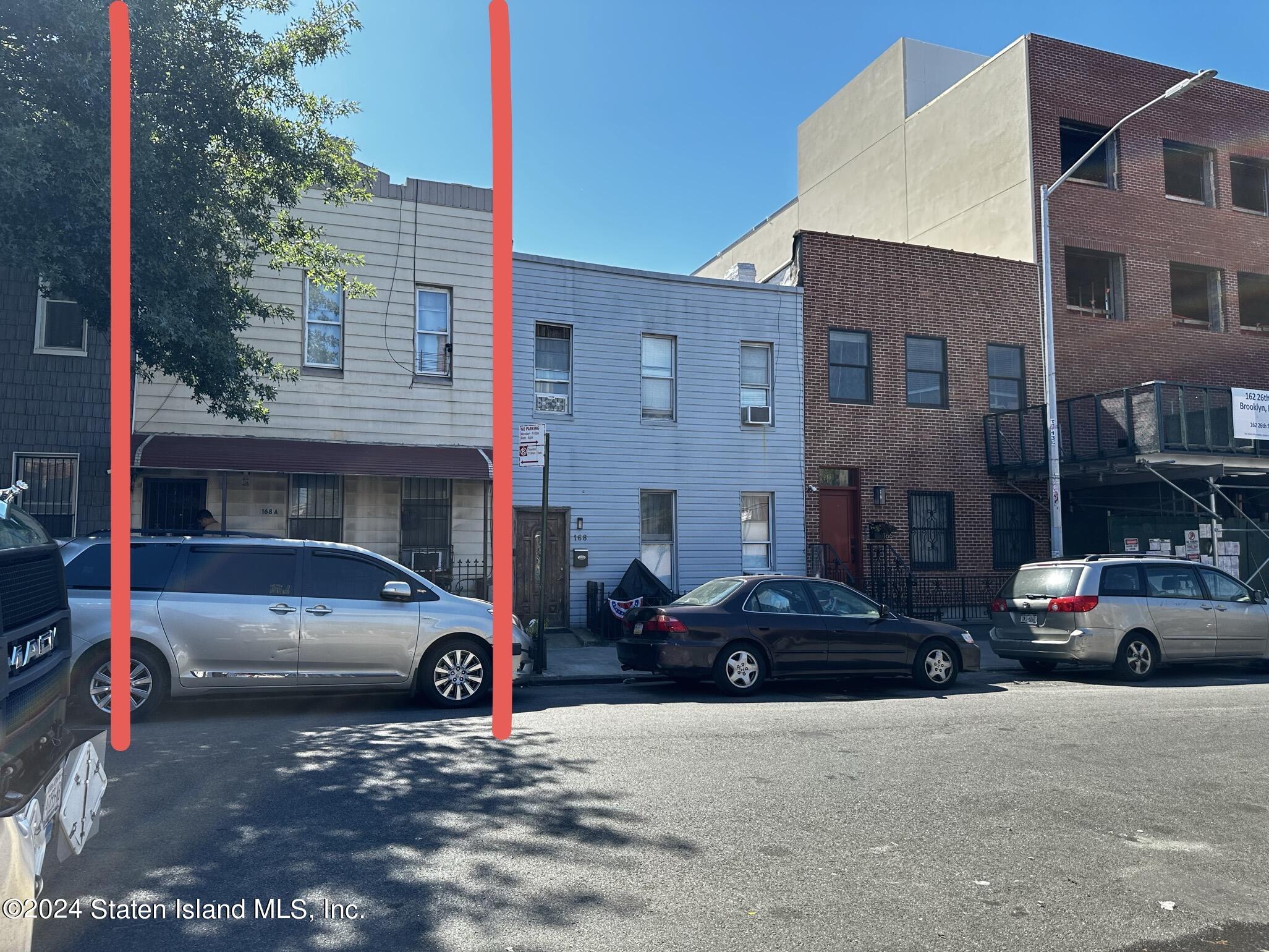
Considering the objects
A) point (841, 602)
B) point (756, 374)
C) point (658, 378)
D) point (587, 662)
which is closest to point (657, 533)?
point (658, 378)

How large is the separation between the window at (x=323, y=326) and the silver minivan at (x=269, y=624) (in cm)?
672

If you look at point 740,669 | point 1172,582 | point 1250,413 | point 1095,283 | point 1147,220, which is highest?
point 1147,220

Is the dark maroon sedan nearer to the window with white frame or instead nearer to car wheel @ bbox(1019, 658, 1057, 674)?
car wheel @ bbox(1019, 658, 1057, 674)

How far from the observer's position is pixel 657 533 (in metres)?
17.7

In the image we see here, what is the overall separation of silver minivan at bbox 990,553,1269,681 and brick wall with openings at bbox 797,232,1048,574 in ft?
18.4

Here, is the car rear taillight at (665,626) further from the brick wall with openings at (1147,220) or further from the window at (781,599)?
the brick wall with openings at (1147,220)

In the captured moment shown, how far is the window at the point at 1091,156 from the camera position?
21922mm

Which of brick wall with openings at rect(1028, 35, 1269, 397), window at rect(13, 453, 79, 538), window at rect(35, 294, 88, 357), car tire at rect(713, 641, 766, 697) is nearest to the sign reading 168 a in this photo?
brick wall with openings at rect(1028, 35, 1269, 397)

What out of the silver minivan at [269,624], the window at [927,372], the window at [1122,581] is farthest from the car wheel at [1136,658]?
the silver minivan at [269,624]

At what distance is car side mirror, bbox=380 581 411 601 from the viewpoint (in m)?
9.37

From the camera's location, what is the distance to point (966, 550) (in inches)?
771

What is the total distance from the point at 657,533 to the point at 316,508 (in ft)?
19.9

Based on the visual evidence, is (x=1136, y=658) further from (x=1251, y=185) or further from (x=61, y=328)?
(x=1251, y=185)

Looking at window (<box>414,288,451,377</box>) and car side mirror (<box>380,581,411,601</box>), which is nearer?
car side mirror (<box>380,581,411,601</box>)
